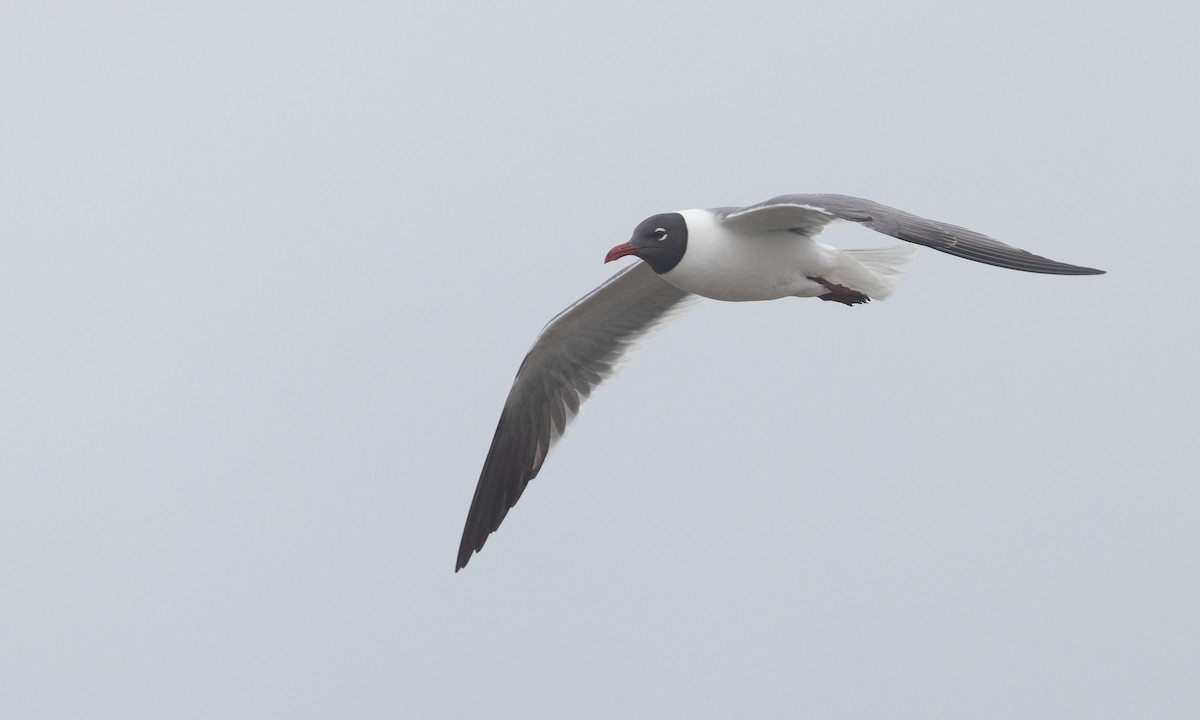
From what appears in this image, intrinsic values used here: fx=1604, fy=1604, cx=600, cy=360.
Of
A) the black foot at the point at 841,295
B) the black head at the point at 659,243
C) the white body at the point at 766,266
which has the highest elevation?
the black head at the point at 659,243

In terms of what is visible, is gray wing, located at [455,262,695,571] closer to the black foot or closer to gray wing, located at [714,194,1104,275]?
the black foot

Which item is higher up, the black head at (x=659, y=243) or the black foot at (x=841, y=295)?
the black head at (x=659, y=243)

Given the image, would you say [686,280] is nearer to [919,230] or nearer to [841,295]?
[841,295]

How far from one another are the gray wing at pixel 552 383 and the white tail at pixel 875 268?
1.91m

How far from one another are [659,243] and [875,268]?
1381 mm

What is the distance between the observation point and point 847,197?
926cm

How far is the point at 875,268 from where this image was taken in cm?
1010

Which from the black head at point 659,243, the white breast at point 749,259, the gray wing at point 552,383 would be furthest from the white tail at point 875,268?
the gray wing at point 552,383

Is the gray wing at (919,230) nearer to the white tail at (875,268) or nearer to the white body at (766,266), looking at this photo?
the white body at (766,266)

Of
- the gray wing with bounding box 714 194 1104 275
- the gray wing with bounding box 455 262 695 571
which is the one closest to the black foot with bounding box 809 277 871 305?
the gray wing with bounding box 714 194 1104 275

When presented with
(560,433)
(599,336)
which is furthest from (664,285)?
(560,433)

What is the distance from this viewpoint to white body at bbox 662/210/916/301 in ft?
32.4

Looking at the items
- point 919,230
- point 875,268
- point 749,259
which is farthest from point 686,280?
point 919,230

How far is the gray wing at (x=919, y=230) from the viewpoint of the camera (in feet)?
28.0
